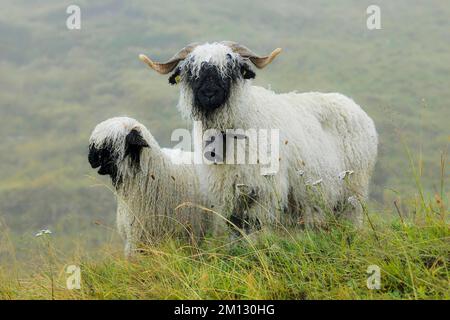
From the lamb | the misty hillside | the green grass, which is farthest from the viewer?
the misty hillside

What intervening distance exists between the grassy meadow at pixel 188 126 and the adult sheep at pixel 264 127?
466 millimetres

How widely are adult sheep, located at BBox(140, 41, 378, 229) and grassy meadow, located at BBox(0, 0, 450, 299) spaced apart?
A: 0.47 meters

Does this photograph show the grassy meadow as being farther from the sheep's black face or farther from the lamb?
the sheep's black face

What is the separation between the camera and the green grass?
5.02 meters

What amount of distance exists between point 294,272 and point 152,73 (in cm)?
13275

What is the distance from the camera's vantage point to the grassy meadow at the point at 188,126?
5.39m

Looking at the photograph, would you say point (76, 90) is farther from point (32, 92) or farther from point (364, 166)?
point (364, 166)

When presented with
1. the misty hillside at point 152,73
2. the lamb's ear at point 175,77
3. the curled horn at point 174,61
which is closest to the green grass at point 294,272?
the lamb's ear at point 175,77

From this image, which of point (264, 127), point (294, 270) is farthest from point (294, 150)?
point (294, 270)

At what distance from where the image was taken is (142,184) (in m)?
8.72

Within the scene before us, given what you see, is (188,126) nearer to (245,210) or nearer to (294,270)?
(245,210)

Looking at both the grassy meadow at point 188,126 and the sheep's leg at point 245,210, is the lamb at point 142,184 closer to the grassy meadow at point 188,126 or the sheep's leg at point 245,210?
the grassy meadow at point 188,126

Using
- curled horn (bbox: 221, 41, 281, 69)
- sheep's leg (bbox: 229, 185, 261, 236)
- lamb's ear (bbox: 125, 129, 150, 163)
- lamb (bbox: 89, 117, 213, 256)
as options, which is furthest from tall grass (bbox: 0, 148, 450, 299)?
curled horn (bbox: 221, 41, 281, 69)

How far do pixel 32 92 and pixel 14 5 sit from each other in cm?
→ 6153
